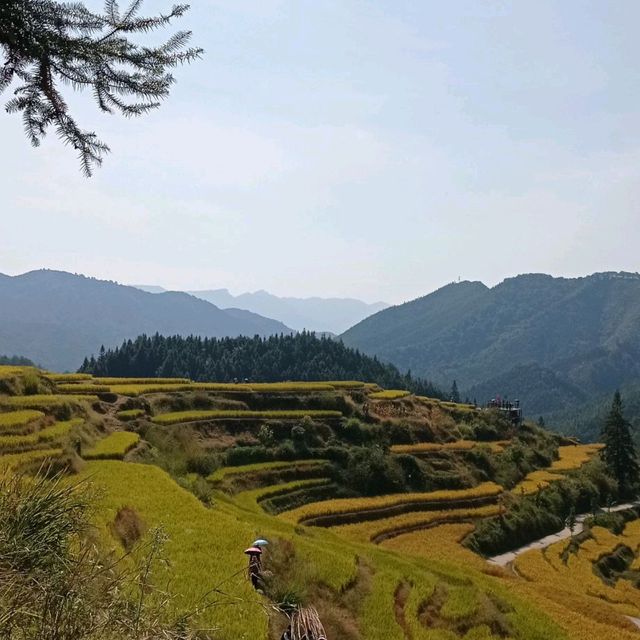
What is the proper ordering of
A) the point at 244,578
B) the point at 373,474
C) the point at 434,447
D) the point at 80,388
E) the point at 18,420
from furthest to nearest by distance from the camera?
1. the point at 434,447
2. the point at 373,474
3. the point at 80,388
4. the point at 18,420
5. the point at 244,578

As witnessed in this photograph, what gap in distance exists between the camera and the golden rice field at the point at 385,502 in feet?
117

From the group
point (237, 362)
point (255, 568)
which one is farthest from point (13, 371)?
point (237, 362)

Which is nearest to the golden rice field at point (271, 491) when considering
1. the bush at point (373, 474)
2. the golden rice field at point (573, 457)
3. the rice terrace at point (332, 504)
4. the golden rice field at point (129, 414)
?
the rice terrace at point (332, 504)

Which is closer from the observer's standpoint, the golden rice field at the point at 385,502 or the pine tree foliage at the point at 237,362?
the golden rice field at the point at 385,502

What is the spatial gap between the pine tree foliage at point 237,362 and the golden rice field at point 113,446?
96.9m

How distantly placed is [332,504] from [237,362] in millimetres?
99775

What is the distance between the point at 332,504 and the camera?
3825 cm

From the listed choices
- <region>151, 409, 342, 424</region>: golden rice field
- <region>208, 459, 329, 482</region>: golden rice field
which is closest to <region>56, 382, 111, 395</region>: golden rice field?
<region>151, 409, 342, 424</region>: golden rice field

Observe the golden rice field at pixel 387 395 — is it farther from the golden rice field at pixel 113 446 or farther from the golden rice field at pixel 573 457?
the golden rice field at pixel 113 446

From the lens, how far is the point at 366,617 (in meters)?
15.4

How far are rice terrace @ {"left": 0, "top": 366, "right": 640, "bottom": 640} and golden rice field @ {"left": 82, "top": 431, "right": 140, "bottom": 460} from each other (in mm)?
97

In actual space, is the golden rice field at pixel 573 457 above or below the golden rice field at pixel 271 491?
below

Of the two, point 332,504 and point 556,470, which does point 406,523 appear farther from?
point 556,470

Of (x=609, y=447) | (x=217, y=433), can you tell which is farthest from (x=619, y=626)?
(x=609, y=447)
